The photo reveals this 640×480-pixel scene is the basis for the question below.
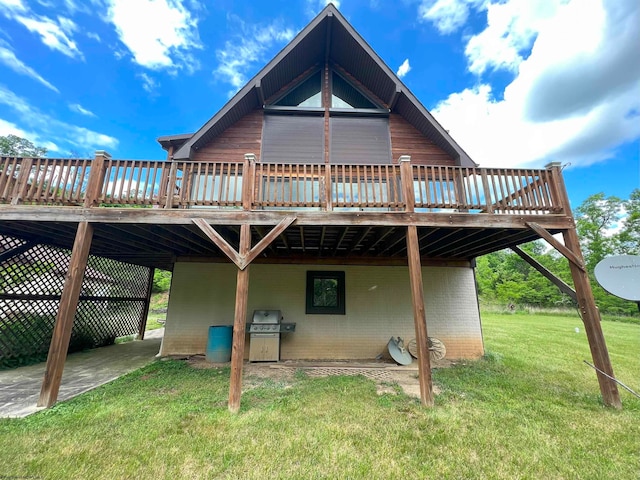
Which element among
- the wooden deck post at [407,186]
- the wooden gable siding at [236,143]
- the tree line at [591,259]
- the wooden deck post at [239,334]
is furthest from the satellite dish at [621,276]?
the tree line at [591,259]

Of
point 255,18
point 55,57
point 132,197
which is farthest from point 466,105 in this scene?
point 55,57

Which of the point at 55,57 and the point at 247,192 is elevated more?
the point at 55,57

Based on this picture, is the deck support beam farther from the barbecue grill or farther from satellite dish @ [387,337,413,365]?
the barbecue grill

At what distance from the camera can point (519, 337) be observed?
10.6 metres

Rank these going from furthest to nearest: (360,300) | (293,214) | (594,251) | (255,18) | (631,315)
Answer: (594,251)
(631,315)
(255,18)
(360,300)
(293,214)

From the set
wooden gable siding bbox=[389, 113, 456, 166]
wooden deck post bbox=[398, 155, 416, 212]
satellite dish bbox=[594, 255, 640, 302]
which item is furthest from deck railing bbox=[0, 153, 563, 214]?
wooden gable siding bbox=[389, 113, 456, 166]

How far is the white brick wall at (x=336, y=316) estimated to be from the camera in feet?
22.0

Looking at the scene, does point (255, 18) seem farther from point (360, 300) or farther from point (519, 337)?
point (519, 337)

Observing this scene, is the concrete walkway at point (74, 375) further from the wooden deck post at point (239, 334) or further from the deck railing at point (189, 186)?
the deck railing at point (189, 186)

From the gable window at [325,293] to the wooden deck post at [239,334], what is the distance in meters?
3.13

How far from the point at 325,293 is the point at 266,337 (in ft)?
6.07

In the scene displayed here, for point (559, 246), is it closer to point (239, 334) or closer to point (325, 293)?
point (325, 293)

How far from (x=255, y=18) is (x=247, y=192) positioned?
15487mm

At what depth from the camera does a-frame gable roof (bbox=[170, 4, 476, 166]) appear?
6699mm
